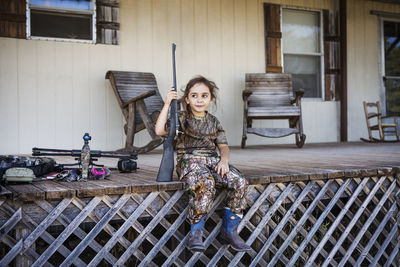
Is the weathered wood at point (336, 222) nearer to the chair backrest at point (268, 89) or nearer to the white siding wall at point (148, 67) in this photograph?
the chair backrest at point (268, 89)

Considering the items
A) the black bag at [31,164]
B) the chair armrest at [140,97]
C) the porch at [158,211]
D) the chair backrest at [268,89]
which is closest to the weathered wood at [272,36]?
the chair backrest at [268,89]

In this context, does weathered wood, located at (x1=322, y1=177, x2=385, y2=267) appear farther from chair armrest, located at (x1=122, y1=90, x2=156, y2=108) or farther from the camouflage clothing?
chair armrest, located at (x1=122, y1=90, x2=156, y2=108)

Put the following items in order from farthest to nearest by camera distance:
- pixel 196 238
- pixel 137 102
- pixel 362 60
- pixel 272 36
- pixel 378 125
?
pixel 362 60, pixel 378 125, pixel 272 36, pixel 137 102, pixel 196 238

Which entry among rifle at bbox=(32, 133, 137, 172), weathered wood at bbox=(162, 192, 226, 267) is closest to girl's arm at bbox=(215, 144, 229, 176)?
weathered wood at bbox=(162, 192, 226, 267)

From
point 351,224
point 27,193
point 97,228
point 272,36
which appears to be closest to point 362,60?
point 272,36

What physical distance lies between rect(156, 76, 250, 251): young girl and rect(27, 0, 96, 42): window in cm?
290

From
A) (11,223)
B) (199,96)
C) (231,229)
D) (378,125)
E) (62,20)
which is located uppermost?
(62,20)

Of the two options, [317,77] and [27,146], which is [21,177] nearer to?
[27,146]

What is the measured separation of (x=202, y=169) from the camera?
219 centimetres

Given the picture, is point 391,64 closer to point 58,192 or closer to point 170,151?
point 170,151

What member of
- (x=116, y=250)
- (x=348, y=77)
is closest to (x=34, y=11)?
(x=116, y=250)

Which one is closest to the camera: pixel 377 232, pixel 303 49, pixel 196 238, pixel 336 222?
pixel 196 238

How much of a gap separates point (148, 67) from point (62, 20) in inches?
43.4

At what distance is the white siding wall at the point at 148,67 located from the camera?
4.64m
